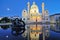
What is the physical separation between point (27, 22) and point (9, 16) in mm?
363

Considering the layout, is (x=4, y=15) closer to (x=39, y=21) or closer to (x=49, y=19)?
(x=39, y=21)

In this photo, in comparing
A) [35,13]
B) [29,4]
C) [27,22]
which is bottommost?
[27,22]

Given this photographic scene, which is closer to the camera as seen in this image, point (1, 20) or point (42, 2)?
point (1, 20)

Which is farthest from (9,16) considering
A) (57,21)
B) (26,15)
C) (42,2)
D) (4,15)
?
(57,21)

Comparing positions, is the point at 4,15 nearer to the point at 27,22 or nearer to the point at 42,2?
the point at 27,22

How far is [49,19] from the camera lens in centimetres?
253

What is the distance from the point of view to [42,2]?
265 cm

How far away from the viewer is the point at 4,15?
8.32 ft

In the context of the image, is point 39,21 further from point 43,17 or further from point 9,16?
point 9,16

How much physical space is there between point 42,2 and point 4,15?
2.57 ft

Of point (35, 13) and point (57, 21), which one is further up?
point (35, 13)

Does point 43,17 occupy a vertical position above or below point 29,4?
below

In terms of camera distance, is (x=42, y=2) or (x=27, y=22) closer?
(x=27, y=22)

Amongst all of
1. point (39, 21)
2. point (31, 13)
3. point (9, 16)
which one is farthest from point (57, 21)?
point (9, 16)
